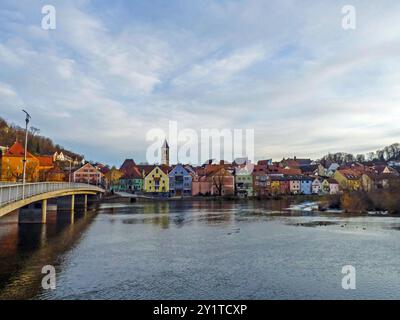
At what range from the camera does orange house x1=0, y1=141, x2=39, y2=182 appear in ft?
281

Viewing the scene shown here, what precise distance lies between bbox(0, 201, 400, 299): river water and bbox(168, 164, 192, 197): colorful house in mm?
87988

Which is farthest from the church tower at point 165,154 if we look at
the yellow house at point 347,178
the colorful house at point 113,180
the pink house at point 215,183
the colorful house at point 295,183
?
the yellow house at point 347,178

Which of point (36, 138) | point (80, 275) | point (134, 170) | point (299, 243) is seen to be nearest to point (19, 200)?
point (80, 275)

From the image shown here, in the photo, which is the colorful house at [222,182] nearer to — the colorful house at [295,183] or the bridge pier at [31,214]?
the colorful house at [295,183]

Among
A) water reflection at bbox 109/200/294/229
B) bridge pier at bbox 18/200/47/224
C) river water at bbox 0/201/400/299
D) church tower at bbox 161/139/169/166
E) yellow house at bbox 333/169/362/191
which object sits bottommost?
river water at bbox 0/201/400/299

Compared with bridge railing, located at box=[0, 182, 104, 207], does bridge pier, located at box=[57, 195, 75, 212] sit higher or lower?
lower

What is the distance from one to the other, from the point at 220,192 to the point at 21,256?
95685 millimetres

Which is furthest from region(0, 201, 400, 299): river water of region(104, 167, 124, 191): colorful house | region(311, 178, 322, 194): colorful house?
region(104, 167, 124, 191): colorful house

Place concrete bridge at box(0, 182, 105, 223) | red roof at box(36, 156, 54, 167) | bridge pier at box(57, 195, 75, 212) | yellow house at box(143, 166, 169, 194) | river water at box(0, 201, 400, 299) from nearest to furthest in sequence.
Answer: river water at box(0, 201, 400, 299) < concrete bridge at box(0, 182, 105, 223) < bridge pier at box(57, 195, 75, 212) < red roof at box(36, 156, 54, 167) < yellow house at box(143, 166, 169, 194)

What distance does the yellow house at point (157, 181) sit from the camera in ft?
420

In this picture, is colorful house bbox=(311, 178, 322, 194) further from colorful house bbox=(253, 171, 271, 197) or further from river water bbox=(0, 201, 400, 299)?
river water bbox=(0, 201, 400, 299)

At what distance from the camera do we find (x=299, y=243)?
99.5 ft
